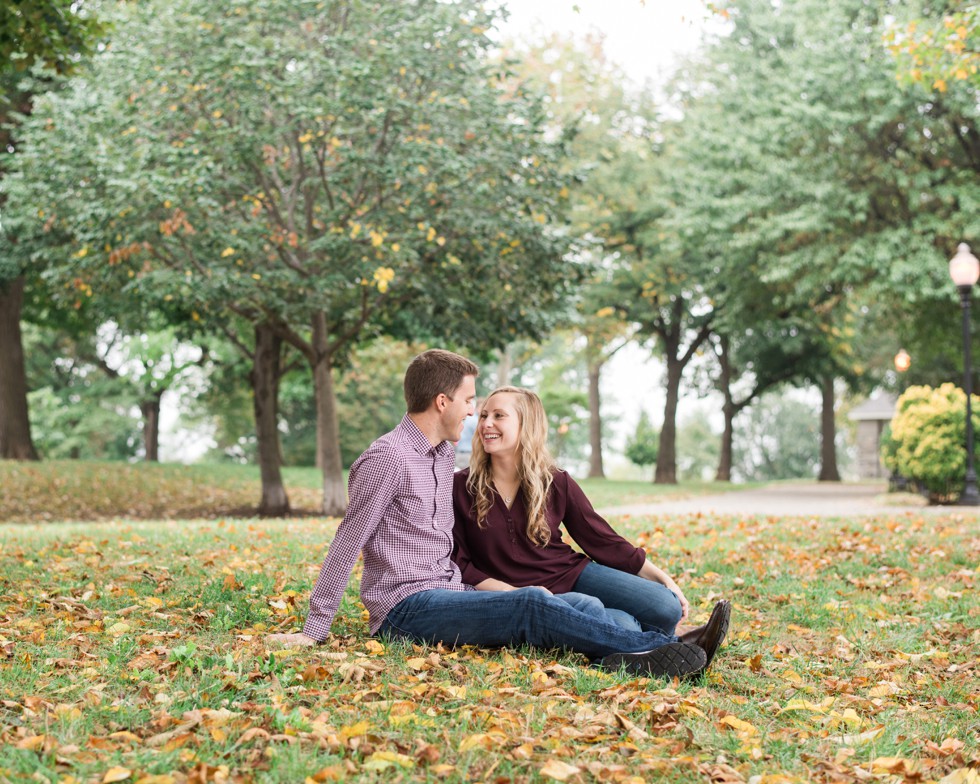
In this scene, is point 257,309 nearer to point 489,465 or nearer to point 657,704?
point 489,465

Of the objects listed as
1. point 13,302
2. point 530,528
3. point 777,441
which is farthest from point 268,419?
point 777,441

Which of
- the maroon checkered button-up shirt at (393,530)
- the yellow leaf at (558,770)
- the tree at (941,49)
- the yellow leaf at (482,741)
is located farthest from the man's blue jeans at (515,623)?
the tree at (941,49)

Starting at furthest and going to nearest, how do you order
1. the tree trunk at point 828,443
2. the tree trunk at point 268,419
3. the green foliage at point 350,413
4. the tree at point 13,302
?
the tree trunk at point 828,443 → the green foliage at point 350,413 → the tree trunk at point 268,419 → the tree at point 13,302

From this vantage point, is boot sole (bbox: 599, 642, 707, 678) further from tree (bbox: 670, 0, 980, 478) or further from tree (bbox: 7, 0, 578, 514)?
tree (bbox: 670, 0, 980, 478)

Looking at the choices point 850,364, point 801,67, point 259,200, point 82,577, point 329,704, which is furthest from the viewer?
point 850,364

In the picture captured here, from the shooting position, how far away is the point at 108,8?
569 inches

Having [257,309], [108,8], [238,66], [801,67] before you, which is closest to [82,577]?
[238,66]

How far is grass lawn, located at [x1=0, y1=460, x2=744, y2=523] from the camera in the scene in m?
16.8

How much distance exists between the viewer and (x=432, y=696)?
12.4ft

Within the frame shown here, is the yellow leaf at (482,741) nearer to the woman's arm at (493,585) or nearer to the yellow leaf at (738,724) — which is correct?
the yellow leaf at (738,724)

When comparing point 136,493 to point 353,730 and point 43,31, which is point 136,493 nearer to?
point 43,31

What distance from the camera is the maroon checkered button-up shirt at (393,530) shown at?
169 inches

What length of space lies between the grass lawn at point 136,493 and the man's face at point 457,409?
12282mm

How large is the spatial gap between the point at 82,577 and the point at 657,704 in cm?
428
